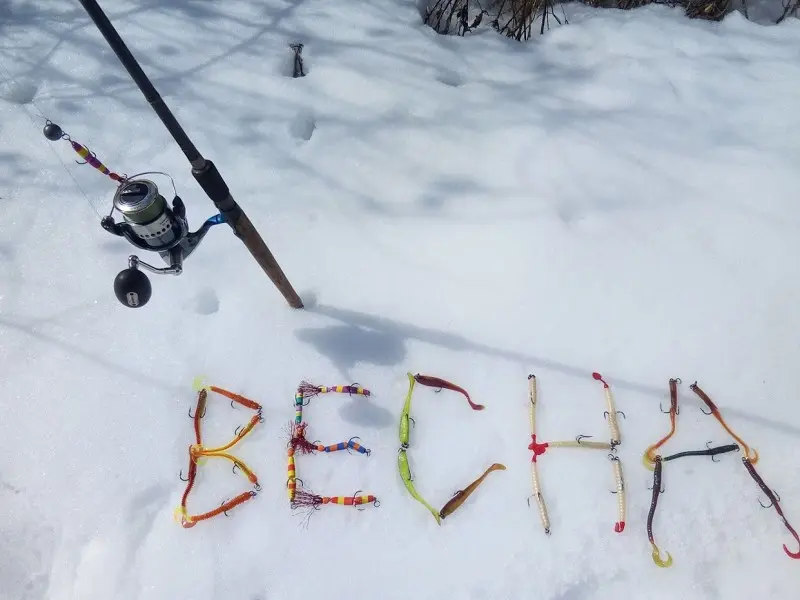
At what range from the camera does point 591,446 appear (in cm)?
258

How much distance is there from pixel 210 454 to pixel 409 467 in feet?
3.02

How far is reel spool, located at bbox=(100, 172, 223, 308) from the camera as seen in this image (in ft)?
6.47

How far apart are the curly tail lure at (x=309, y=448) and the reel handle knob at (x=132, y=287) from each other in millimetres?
887

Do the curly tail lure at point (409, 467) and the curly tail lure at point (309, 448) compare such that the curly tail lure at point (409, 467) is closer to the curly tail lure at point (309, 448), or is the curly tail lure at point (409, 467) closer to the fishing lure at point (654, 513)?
the curly tail lure at point (309, 448)

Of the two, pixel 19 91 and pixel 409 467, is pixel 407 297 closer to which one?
pixel 409 467

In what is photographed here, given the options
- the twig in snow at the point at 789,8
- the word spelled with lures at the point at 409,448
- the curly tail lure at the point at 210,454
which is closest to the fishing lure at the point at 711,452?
the word spelled with lures at the point at 409,448

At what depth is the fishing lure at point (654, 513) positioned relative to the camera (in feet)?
7.79

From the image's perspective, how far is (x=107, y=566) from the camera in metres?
2.45

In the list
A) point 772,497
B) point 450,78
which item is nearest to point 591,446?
point 772,497

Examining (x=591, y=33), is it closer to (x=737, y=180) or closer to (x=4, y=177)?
(x=737, y=180)

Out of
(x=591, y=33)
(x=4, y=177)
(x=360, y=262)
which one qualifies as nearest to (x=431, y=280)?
(x=360, y=262)

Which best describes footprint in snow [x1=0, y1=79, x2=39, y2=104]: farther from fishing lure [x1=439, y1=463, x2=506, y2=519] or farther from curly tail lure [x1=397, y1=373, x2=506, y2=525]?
fishing lure [x1=439, y1=463, x2=506, y2=519]

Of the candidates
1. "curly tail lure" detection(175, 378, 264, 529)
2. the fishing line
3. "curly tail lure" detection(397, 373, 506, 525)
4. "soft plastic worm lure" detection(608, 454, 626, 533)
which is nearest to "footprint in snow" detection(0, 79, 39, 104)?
the fishing line

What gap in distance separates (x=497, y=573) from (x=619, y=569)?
516mm
